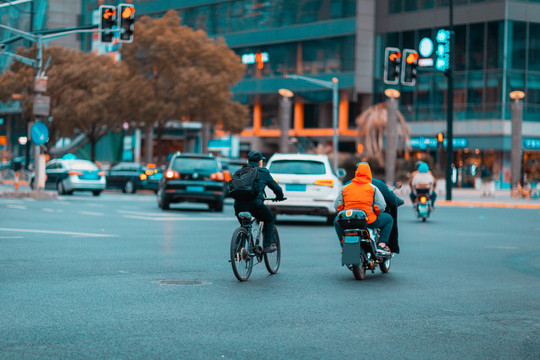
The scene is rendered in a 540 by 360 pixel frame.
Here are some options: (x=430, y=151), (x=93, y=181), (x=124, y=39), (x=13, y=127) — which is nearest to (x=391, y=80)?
(x=124, y=39)

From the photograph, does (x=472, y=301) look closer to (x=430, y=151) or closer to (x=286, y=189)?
(x=286, y=189)

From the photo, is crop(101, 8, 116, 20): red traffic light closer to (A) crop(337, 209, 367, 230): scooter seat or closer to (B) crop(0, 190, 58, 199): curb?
(B) crop(0, 190, 58, 199): curb

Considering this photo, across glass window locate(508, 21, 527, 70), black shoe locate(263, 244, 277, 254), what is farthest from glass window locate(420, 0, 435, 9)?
black shoe locate(263, 244, 277, 254)

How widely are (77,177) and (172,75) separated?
1729cm

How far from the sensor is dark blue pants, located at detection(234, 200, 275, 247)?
1163 centimetres

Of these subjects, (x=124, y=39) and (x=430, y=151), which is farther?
(x=430, y=151)

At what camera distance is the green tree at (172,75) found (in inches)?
2069

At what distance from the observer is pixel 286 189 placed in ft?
72.2

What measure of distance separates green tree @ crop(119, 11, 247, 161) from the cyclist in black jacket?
133 feet

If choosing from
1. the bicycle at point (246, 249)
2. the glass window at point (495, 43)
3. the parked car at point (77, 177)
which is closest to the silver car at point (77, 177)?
the parked car at point (77, 177)

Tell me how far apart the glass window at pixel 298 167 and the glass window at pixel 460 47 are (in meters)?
46.1

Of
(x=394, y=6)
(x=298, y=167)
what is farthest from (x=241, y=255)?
(x=394, y=6)

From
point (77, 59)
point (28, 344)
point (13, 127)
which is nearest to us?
point (28, 344)

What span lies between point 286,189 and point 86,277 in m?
11.2
